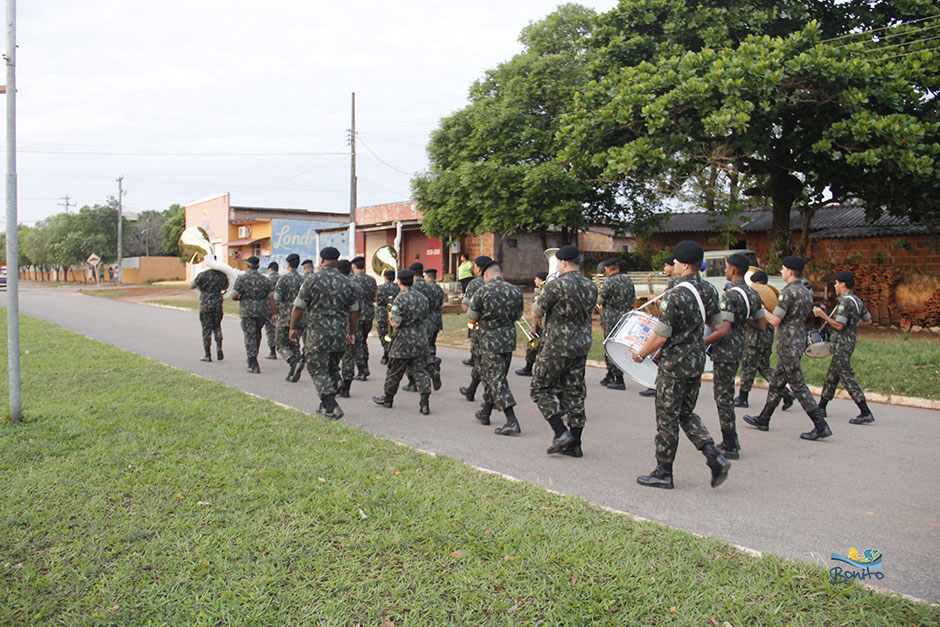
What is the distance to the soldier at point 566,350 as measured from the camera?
19.4 ft

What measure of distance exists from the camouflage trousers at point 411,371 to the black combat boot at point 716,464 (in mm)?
3600

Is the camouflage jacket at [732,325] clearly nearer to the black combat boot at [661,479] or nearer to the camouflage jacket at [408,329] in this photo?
the black combat boot at [661,479]

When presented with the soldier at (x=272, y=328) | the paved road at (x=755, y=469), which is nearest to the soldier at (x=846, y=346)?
the paved road at (x=755, y=469)

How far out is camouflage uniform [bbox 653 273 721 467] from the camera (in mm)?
5023

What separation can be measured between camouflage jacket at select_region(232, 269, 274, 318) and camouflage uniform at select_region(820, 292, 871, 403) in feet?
27.5

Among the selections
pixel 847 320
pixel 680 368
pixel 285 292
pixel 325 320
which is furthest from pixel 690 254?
pixel 285 292

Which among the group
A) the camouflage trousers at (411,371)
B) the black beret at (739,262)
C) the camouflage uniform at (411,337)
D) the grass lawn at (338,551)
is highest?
the black beret at (739,262)

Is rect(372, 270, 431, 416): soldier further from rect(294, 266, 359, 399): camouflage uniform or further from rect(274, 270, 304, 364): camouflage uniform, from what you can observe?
rect(274, 270, 304, 364): camouflage uniform

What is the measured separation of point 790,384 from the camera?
6965 mm

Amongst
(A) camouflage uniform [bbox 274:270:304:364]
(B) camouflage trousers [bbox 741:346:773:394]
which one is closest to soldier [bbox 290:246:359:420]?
(A) camouflage uniform [bbox 274:270:304:364]

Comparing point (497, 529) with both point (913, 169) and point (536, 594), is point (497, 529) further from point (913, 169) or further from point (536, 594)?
point (913, 169)

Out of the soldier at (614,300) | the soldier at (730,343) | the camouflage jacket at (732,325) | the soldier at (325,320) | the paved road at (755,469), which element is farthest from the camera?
the soldier at (614,300)

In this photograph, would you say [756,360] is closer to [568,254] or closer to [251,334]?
[568,254]

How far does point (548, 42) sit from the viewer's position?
23266 mm
